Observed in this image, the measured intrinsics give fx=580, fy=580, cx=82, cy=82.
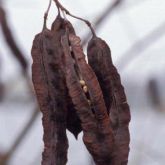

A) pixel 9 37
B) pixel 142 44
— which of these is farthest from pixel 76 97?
pixel 142 44

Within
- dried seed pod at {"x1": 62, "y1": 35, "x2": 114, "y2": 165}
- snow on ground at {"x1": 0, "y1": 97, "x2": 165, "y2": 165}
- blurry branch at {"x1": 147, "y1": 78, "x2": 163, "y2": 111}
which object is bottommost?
snow on ground at {"x1": 0, "y1": 97, "x2": 165, "y2": 165}

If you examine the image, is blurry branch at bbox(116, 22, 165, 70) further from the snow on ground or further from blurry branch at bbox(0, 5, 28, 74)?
the snow on ground

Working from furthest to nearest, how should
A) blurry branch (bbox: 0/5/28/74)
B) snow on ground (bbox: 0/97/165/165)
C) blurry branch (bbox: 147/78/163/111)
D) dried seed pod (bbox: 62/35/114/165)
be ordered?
snow on ground (bbox: 0/97/165/165) → blurry branch (bbox: 147/78/163/111) → blurry branch (bbox: 0/5/28/74) → dried seed pod (bbox: 62/35/114/165)

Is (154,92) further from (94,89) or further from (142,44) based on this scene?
(94,89)

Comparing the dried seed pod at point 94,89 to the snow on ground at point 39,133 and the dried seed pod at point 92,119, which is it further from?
the snow on ground at point 39,133

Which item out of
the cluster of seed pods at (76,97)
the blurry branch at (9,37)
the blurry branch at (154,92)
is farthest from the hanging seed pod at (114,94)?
the blurry branch at (154,92)

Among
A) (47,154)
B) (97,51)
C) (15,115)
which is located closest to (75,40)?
(97,51)

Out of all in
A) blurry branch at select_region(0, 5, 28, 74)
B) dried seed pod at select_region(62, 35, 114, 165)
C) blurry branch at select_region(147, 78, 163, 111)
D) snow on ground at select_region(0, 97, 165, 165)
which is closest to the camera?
dried seed pod at select_region(62, 35, 114, 165)

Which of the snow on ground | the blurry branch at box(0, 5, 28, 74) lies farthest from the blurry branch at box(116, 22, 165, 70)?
→ the snow on ground

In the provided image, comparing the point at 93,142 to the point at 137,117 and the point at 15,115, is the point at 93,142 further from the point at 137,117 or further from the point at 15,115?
the point at 15,115
